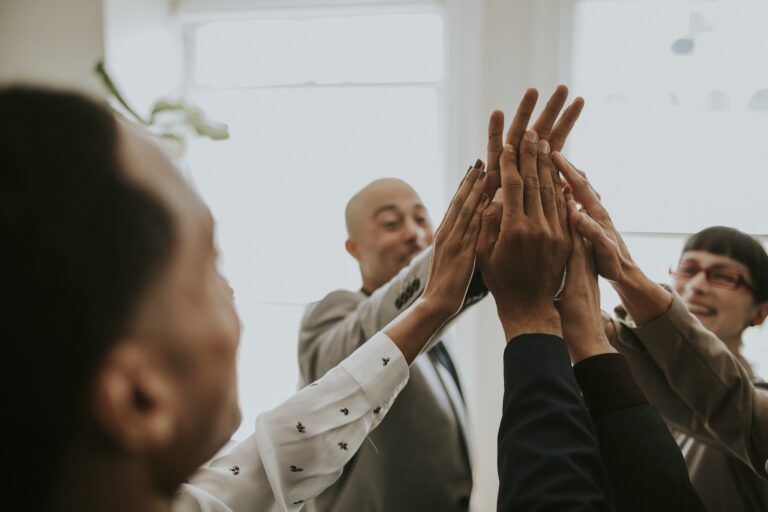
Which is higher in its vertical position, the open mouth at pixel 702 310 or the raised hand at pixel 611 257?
the raised hand at pixel 611 257

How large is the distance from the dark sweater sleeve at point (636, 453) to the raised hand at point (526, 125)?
16.1 inches

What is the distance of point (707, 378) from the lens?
98cm

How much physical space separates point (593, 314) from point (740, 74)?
2.07 metres

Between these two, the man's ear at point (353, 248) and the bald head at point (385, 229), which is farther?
the man's ear at point (353, 248)

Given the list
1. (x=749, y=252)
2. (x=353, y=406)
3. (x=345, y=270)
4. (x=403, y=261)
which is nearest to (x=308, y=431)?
(x=353, y=406)

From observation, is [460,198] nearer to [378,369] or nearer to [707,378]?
[378,369]

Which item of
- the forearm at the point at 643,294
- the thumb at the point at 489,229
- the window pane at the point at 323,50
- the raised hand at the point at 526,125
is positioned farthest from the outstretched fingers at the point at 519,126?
the window pane at the point at 323,50

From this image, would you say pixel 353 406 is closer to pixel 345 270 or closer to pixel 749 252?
pixel 749 252

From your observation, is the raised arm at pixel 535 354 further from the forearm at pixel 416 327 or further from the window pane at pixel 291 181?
the window pane at pixel 291 181

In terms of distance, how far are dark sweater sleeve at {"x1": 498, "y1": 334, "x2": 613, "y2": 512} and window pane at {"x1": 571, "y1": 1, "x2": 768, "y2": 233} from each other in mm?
2065

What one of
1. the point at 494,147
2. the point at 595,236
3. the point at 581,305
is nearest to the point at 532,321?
the point at 581,305

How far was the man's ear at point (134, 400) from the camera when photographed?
0.33 m

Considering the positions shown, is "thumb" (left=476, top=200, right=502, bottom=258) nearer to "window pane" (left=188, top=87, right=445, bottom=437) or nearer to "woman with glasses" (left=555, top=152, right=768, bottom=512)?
"woman with glasses" (left=555, top=152, right=768, bottom=512)

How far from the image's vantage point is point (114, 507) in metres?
0.35
